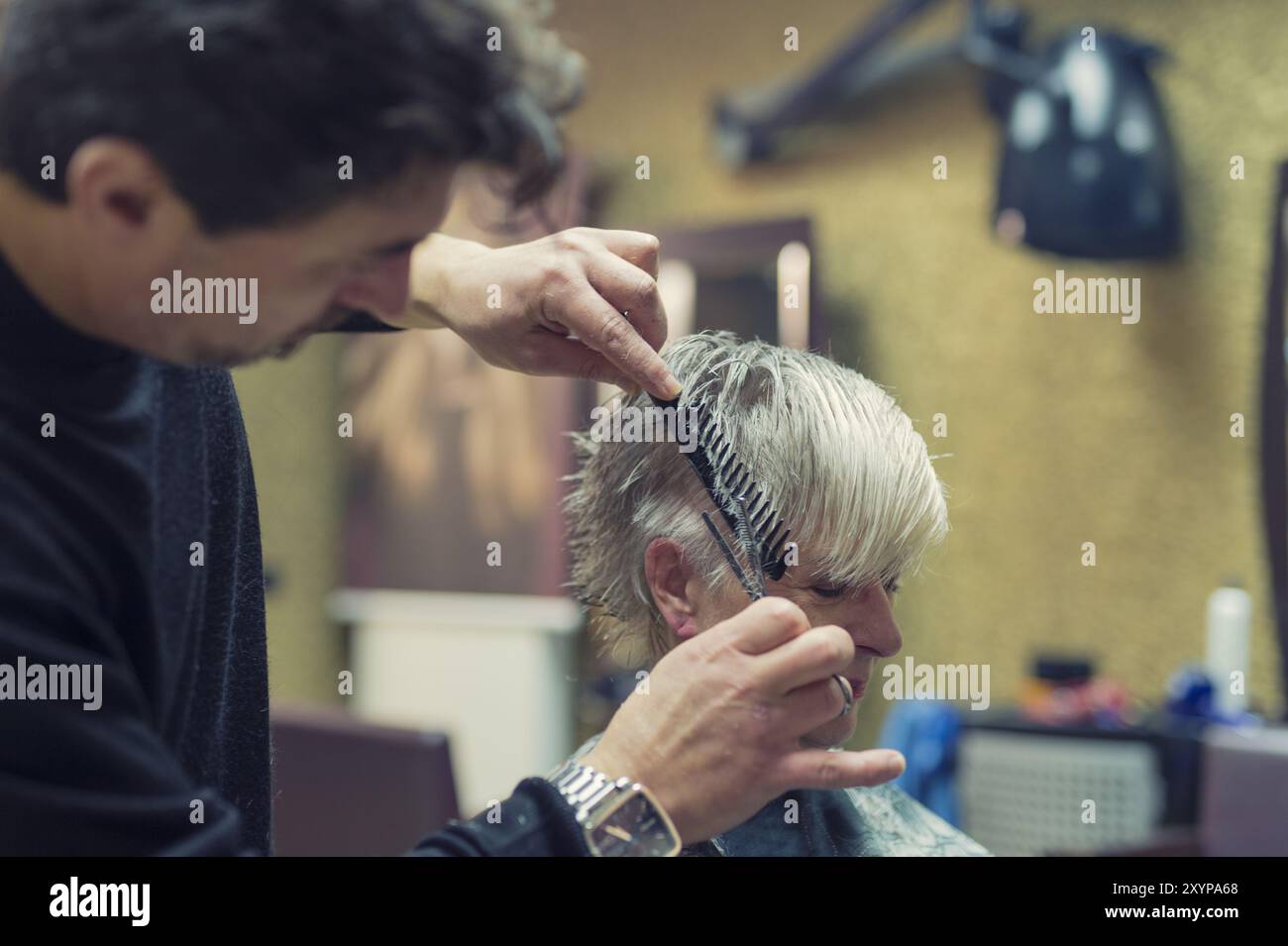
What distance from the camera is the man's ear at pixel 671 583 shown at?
1.17 metres

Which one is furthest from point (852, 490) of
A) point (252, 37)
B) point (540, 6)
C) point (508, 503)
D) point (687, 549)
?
point (508, 503)

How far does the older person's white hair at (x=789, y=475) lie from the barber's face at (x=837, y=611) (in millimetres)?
12

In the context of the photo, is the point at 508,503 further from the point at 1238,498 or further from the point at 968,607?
the point at 1238,498

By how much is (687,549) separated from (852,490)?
164 mm

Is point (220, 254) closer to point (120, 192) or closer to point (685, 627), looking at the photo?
point (120, 192)

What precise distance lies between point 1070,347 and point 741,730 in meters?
2.32

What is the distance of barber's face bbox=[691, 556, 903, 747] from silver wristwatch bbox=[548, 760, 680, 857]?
14.7 inches

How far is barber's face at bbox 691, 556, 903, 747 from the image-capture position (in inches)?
43.9

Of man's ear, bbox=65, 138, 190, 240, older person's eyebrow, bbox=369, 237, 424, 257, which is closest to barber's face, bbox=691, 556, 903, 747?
older person's eyebrow, bbox=369, 237, 424, 257

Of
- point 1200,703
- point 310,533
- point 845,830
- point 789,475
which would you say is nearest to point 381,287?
point 789,475

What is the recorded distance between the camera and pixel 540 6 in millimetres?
750

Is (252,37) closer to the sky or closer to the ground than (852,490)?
closer to the sky

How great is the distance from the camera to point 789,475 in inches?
44.5

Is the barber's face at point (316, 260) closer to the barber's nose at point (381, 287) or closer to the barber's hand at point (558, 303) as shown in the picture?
the barber's nose at point (381, 287)
